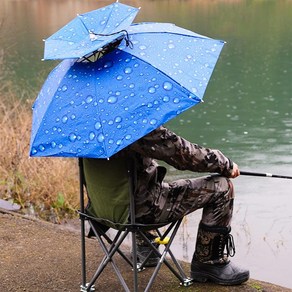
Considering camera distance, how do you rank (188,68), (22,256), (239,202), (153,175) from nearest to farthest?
(188,68) → (153,175) → (22,256) → (239,202)

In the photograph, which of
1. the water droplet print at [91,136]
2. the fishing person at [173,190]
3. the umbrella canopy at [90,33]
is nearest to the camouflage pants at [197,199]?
the fishing person at [173,190]

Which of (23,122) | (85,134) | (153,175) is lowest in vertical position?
(23,122)

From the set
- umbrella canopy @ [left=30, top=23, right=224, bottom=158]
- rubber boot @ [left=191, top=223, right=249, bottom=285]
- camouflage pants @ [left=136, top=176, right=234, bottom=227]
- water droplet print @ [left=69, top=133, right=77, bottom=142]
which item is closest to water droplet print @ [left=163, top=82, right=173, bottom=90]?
umbrella canopy @ [left=30, top=23, right=224, bottom=158]

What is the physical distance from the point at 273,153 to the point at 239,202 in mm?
2566

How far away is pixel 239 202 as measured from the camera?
6977mm

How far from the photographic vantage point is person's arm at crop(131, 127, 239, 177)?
9.27 ft

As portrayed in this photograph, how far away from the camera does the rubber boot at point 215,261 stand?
126 inches

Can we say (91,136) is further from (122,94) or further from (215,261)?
(215,261)

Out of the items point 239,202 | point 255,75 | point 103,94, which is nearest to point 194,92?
point 103,94

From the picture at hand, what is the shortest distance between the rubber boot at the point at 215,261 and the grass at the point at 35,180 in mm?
2539

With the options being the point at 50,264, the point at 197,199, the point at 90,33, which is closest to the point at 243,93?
the point at 50,264

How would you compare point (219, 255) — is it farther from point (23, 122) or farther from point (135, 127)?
point (23, 122)

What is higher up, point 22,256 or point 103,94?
point 103,94

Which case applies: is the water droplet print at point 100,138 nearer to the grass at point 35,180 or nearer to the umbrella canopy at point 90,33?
the umbrella canopy at point 90,33
